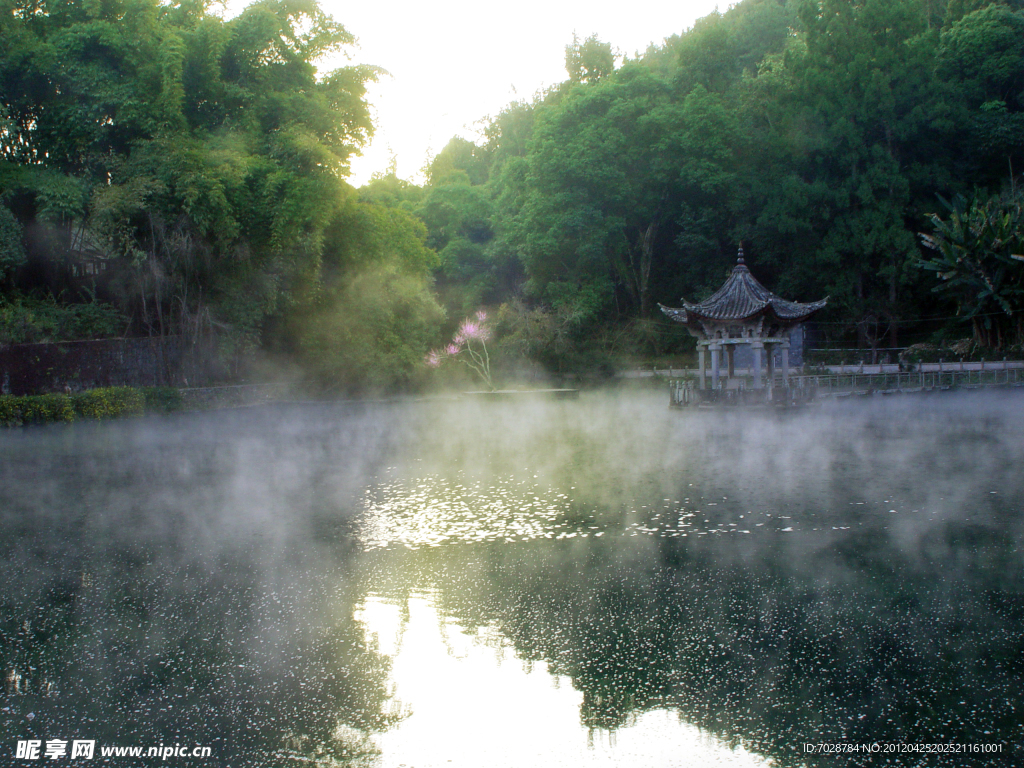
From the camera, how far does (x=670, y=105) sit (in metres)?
39.9

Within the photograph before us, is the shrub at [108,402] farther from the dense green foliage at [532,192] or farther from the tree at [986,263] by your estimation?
the tree at [986,263]

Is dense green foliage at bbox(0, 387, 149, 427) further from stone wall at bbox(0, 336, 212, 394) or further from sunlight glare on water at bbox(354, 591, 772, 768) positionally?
sunlight glare on water at bbox(354, 591, 772, 768)

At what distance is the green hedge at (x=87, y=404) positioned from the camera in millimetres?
21297

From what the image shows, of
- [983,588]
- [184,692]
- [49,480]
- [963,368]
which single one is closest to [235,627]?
[184,692]

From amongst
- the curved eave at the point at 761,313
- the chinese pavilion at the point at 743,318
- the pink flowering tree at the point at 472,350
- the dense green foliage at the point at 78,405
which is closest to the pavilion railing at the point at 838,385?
the chinese pavilion at the point at 743,318

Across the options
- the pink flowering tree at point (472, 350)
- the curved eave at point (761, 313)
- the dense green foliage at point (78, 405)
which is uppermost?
the curved eave at point (761, 313)

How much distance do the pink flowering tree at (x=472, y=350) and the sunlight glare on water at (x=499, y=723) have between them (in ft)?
105

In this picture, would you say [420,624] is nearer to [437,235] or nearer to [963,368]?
[963,368]

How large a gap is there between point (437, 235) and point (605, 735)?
46716mm

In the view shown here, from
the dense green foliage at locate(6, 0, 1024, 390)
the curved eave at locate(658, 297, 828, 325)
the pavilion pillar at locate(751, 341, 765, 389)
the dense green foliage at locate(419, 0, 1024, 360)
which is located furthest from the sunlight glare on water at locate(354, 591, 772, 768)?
the dense green foliage at locate(419, 0, 1024, 360)

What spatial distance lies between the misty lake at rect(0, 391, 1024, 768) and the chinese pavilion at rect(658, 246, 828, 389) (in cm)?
1174

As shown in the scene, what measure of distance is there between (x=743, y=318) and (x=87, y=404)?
62.6 feet

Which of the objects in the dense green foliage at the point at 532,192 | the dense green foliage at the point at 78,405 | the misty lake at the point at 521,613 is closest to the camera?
the misty lake at the point at 521,613

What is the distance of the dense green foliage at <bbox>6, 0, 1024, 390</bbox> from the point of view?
25297mm
